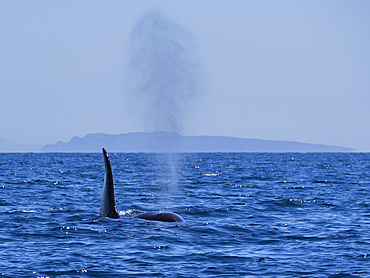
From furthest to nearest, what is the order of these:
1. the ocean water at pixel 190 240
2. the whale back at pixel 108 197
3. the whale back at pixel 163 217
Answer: the whale back at pixel 163 217
the whale back at pixel 108 197
the ocean water at pixel 190 240

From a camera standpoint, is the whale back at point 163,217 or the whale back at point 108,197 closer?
the whale back at point 108,197

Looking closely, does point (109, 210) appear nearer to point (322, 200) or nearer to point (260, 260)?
point (260, 260)

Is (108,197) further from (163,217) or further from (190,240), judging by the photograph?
(190,240)

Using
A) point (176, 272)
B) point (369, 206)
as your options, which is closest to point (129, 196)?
point (369, 206)

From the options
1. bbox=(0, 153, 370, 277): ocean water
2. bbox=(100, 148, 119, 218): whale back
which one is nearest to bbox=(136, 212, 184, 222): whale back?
bbox=(0, 153, 370, 277): ocean water

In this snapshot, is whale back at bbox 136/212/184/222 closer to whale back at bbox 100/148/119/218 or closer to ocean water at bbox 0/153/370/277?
ocean water at bbox 0/153/370/277

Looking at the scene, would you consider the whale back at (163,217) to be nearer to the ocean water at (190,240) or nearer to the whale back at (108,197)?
the ocean water at (190,240)

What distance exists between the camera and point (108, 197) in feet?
56.9

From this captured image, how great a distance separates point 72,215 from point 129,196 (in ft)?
30.3

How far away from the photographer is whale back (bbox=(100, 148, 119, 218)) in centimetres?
1672

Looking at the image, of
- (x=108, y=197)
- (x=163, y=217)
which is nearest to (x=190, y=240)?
(x=163, y=217)

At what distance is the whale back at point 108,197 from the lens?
658 inches

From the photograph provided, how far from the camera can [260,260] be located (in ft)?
42.2

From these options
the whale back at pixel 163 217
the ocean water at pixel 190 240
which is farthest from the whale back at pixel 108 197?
the whale back at pixel 163 217
